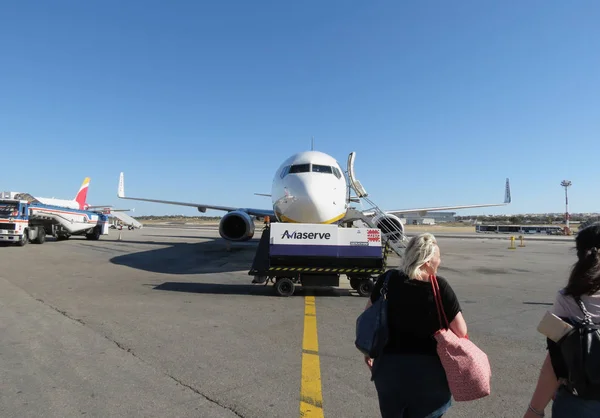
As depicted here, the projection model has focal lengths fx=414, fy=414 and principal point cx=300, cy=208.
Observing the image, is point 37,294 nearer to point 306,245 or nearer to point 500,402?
point 306,245

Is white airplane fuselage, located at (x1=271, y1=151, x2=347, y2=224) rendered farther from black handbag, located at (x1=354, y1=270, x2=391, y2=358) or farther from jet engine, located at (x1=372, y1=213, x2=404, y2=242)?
black handbag, located at (x1=354, y1=270, x2=391, y2=358)

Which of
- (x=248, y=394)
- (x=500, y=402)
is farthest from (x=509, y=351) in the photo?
(x=248, y=394)

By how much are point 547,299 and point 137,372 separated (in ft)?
27.3

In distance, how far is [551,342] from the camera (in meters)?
2.09

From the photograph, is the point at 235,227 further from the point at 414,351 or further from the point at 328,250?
the point at 414,351

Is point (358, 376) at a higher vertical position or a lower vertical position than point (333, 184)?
lower

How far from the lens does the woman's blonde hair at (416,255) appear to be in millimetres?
2457

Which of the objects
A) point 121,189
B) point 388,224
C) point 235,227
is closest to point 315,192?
point 388,224

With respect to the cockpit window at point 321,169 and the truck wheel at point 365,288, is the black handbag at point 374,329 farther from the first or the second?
the cockpit window at point 321,169

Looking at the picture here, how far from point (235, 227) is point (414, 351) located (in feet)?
45.0

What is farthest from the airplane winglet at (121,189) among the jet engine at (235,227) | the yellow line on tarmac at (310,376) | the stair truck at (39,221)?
the yellow line on tarmac at (310,376)

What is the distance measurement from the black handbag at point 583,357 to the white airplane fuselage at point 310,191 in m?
8.72

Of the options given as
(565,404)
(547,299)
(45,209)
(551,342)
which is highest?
(45,209)

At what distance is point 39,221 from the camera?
2359 cm
